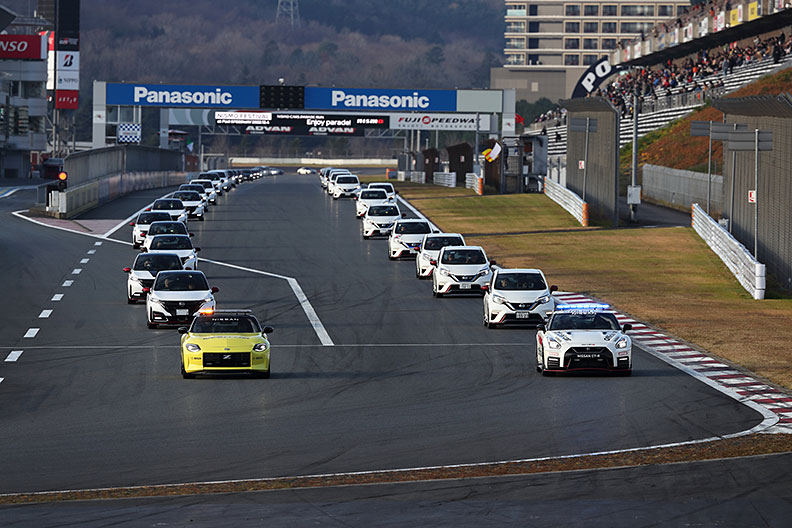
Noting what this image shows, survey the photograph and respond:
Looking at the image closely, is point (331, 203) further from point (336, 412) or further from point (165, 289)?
point (336, 412)

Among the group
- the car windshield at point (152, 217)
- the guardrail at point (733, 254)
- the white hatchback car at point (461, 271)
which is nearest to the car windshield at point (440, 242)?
the white hatchback car at point (461, 271)

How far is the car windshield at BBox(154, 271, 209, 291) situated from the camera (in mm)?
31969

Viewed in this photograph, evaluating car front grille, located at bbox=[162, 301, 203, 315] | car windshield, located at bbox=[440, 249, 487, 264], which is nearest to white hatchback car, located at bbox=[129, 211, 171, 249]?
car windshield, located at bbox=[440, 249, 487, 264]

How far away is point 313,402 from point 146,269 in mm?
15885

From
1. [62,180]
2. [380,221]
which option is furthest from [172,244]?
[62,180]

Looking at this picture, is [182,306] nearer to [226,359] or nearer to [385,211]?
[226,359]

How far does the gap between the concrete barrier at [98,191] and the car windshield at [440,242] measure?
2863 cm

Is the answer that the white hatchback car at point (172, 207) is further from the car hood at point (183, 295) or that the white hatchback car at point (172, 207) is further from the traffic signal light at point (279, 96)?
the traffic signal light at point (279, 96)

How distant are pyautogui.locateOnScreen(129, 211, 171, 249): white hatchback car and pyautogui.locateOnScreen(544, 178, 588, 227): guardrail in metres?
21.9

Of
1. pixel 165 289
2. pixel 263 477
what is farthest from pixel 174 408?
pixel 165 289

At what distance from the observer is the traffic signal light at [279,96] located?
103250mm

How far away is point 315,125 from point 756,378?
84.5m

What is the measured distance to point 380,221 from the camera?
57.6 metres

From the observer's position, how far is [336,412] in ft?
68.8
